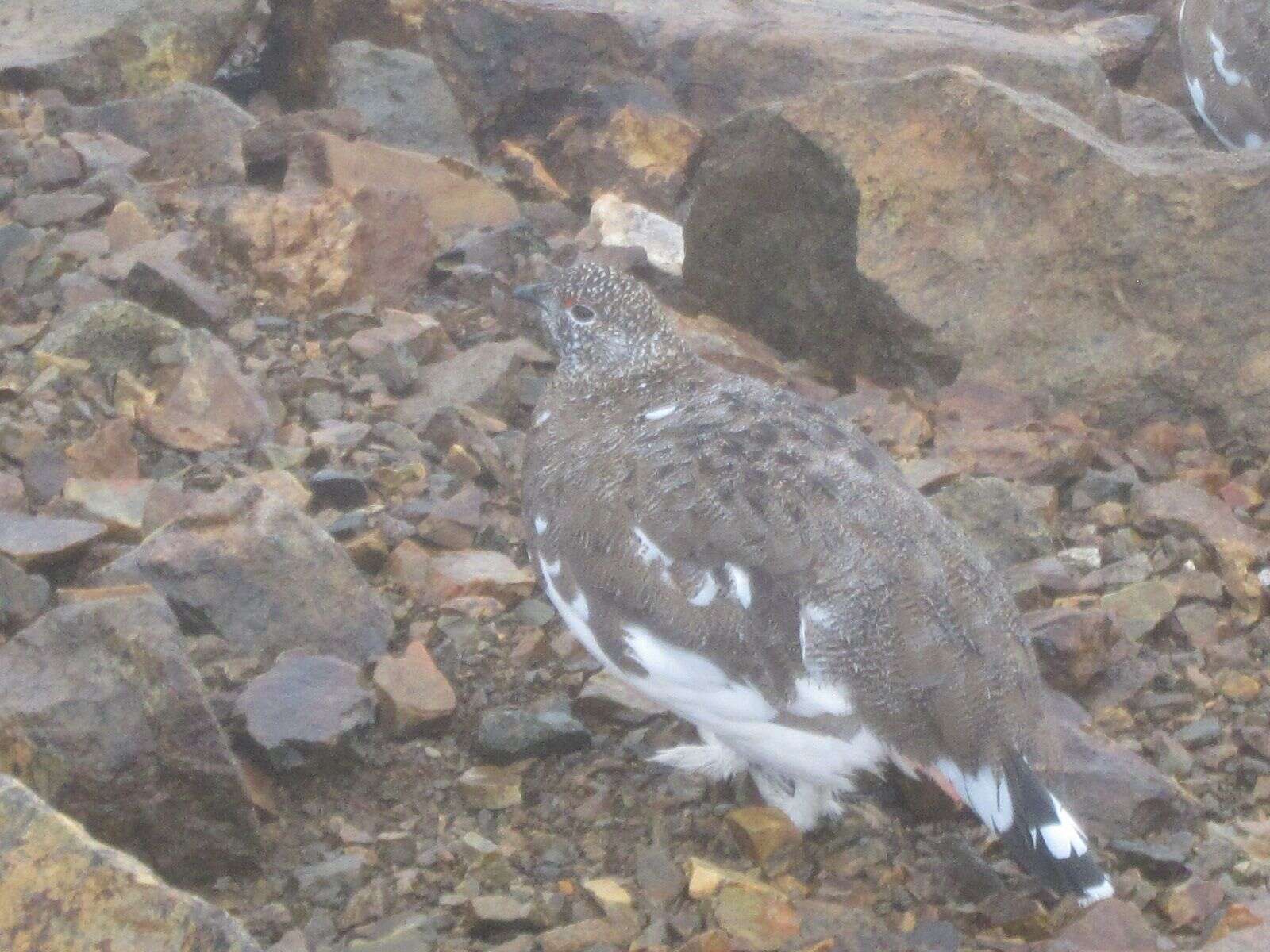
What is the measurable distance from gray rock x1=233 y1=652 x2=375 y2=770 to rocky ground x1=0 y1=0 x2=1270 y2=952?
0.01 metres

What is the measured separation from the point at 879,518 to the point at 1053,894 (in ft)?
2.63

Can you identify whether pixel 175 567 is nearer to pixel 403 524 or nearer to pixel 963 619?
pixel 403 524

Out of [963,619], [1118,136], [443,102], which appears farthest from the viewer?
[443,102]

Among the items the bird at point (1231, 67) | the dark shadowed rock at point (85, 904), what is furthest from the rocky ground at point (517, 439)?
the bird at point (1231, 67)

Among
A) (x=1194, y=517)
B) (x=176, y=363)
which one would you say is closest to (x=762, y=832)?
(x=1194, y=517)

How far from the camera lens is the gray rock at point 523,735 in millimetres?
3828

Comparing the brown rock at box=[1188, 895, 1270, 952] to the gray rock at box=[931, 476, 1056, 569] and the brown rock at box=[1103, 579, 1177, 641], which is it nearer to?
the brown rock at box=[1103, 579, 1177, 641]

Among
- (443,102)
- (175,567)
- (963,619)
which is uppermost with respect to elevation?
(963,619)

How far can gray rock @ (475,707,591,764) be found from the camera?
3828 mm

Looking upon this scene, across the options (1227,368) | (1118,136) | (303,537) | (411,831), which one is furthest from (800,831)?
(1118,136)

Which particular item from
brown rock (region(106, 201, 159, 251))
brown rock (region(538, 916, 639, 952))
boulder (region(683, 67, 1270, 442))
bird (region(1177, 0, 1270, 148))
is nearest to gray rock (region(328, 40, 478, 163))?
brown rock (region(106, 201, 159, 251))

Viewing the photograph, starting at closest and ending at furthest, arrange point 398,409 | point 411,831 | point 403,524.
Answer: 1. point 411,831
2. point 403,524
3. point 398,409

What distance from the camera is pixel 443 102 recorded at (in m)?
7.61

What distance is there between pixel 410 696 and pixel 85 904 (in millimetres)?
1502
